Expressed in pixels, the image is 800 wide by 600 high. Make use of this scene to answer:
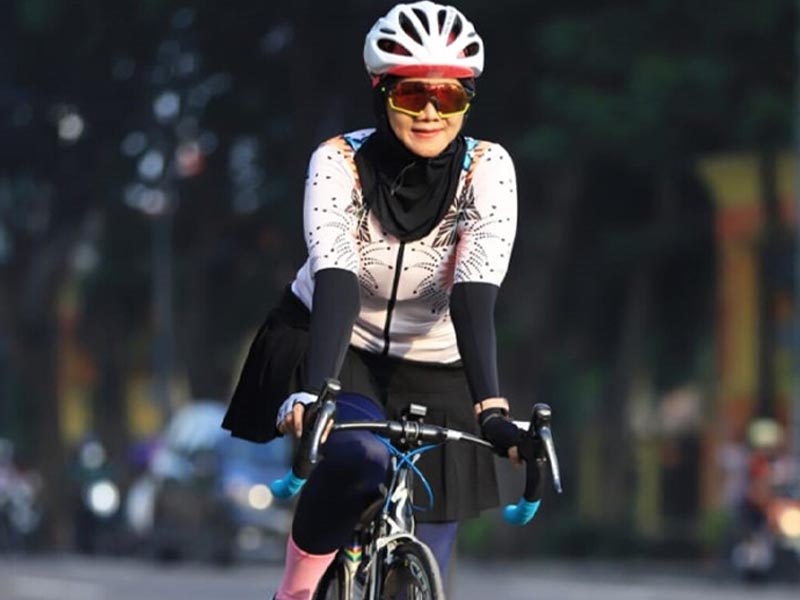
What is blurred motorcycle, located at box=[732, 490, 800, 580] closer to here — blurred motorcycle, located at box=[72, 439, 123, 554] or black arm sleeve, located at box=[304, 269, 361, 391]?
blurred motorcycle, located at box=[72, 439, 123, 554]

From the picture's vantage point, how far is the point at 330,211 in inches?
268

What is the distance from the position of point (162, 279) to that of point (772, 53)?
→ 2011 centimetres

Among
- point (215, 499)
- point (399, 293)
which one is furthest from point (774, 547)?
point (399, 293)

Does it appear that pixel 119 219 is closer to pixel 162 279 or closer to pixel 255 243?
pixel 255 243

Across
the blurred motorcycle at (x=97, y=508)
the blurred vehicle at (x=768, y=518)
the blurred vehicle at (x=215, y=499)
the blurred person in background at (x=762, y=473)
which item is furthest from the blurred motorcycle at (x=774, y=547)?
the blurred motorcycle at (x=97, y=508)

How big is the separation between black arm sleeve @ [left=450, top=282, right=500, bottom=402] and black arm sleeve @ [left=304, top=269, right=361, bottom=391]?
0.26 meters

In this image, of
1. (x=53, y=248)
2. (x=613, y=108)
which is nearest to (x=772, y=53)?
(x=613, y=108)

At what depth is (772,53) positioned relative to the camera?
27.0 m

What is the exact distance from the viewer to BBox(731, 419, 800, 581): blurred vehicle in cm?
2559

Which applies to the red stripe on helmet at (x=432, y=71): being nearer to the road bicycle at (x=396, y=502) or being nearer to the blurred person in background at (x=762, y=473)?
the road bicycle at (x=396, y=502)

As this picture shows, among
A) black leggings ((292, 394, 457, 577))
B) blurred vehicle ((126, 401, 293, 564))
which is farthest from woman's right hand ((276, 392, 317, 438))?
blurred vehicle ((126, 401, 293, 564))

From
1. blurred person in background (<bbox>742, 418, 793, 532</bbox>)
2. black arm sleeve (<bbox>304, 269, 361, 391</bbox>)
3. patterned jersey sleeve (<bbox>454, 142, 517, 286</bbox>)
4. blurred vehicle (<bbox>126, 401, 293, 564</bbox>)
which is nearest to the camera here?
black arm sleeve (<bbox>304, 269, 361, 391</bbox>)

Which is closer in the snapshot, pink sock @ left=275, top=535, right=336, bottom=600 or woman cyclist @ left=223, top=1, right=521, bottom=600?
woman cyclist @ left=223, top=1, right=521, bottom=600

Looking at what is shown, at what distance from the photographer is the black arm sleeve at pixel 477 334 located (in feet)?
21.7
